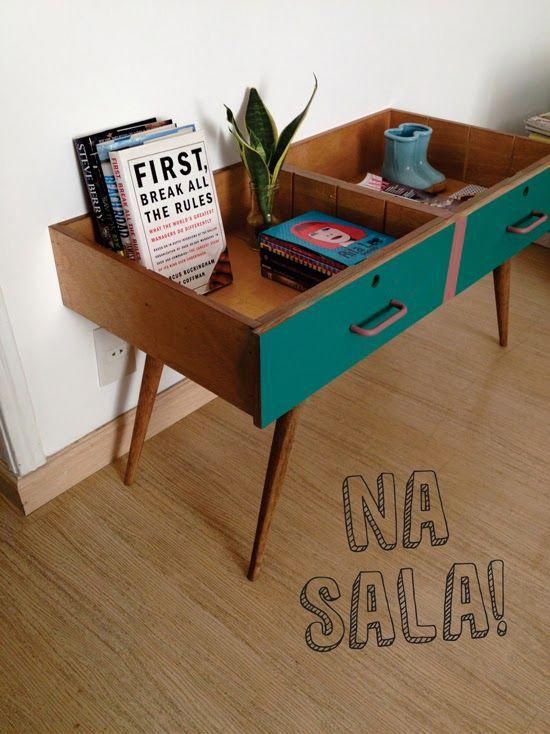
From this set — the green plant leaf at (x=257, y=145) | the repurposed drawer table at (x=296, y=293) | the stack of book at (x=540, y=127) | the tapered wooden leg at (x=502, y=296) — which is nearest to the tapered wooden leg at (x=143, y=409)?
the repurposed drawer table at (x=296, y=293)

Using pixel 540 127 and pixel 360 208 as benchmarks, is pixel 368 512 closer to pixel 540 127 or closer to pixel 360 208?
pixel 360 208

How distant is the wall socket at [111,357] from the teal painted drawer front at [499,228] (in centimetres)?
67

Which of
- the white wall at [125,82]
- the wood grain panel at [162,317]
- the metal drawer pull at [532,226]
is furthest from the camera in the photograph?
the metal drawer pull at [532,226]

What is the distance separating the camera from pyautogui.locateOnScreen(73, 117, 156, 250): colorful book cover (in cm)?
122

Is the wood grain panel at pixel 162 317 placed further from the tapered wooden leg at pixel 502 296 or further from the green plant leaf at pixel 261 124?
the tapered wooden leg at pixel 502 296

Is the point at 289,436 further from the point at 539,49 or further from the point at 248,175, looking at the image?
the point at 539,49

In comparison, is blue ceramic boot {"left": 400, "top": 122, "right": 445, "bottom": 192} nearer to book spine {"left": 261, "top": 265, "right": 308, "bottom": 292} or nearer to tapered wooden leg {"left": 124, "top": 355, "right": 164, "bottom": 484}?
book spine {"left": 261, "top": 265, "right": 308, "bottom": 292}

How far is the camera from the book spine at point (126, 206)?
3.90 feet

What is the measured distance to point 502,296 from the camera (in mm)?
1826

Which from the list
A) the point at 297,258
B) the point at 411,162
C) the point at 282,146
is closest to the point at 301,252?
the point at 297,258

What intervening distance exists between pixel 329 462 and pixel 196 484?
0.93 ft

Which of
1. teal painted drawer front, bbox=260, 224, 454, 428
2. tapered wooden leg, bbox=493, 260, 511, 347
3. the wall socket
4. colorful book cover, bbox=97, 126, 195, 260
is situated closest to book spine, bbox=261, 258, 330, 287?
teal painted drawer front, bbox=260, 224, 454, 428

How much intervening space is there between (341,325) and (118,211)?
43 cm

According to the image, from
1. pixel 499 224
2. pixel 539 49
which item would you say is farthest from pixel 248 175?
pixel 539 49
